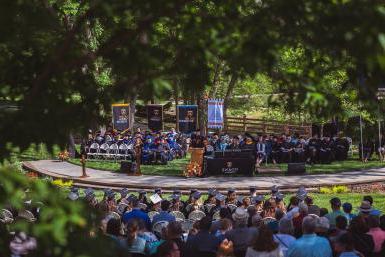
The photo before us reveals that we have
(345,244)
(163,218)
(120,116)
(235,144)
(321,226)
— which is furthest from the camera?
(120,116)

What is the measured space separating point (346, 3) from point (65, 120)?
2168 mm

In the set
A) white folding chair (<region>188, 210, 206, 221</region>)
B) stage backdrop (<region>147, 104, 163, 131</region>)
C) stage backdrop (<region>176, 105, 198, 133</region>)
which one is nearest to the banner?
stage backdrop (<region>176, 105, 198, 133</region>)

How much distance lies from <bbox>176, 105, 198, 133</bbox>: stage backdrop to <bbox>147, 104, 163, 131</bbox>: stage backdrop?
133cm

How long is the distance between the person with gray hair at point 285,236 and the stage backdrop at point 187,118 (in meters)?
25.5

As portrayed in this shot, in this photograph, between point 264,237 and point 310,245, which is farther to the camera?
point 310,245

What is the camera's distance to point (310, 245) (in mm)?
7156

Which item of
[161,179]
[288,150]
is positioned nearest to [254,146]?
[288,150]

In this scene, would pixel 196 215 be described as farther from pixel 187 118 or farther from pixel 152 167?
pixel 187 118

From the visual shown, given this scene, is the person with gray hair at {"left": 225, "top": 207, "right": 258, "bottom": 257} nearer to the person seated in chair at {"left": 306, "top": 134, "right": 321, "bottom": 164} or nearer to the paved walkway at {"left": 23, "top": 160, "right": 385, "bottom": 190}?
the paved walkway at {"left": 23, "top": 160, "right": 385, "bottom": 190}

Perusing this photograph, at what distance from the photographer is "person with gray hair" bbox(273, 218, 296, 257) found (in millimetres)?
7796

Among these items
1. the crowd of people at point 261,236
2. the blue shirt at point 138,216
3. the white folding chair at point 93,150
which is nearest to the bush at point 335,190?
the crowd of people at point 261,236

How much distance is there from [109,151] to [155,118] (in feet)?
14.4

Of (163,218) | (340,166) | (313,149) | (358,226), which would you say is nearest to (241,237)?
(358,226)

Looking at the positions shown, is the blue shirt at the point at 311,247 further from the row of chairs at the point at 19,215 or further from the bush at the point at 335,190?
the bush at the point at 335,190
